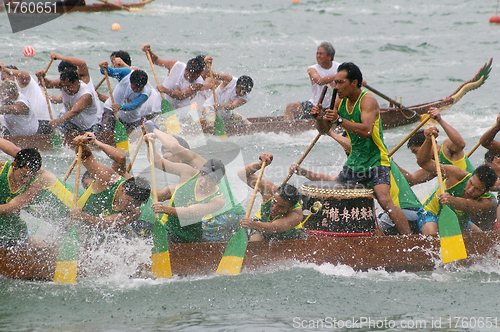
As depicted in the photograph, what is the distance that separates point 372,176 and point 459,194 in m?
0.93

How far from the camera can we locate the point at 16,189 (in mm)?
4770

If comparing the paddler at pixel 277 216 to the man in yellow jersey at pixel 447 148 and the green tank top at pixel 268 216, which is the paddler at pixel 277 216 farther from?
the man in yellow jersey at pixel 447 148

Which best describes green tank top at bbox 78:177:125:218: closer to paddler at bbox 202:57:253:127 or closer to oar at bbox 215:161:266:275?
oar at bbox 215:161:266:275

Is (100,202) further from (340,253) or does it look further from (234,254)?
(340,253)

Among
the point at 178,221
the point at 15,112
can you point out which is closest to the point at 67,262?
the point at 178,221

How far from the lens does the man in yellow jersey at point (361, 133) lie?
15.4 ft

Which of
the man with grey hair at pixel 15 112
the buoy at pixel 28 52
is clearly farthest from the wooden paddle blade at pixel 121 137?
the buoy at pixel 28 52

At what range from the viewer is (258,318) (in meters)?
4.33

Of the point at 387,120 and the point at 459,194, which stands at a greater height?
the point at 459,194

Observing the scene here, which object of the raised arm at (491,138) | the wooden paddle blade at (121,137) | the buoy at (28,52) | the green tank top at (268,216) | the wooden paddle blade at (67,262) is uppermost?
the raised arm at (491,138)

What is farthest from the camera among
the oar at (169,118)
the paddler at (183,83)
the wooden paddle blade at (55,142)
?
the paddler at (183,83)

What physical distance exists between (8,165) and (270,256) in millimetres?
2623

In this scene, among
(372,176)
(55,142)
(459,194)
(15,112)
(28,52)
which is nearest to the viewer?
(372,176)

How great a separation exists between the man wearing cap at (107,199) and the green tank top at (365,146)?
2044mm
